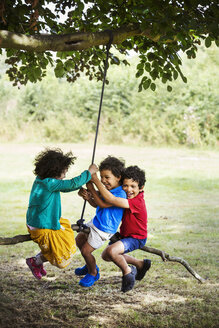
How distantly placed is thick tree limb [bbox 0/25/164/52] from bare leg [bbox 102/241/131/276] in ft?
5.77

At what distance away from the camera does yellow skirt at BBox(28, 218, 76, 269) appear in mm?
3861

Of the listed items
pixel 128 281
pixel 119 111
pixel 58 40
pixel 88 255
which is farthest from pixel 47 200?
pixel 119 111

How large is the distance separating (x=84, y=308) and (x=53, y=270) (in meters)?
1.49

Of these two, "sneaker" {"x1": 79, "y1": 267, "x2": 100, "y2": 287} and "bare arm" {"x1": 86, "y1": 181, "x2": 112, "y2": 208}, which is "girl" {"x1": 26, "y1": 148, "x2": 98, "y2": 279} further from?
"sneaker" {"x1": 79, "y1": 267, "x2": 100, "y2": 287}

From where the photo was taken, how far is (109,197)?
401cm

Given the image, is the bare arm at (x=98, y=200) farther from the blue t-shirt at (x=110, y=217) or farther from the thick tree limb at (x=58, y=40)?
the thick tree limb at (x=58, y=40)

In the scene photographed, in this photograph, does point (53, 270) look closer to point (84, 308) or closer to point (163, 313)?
point (84, 308)

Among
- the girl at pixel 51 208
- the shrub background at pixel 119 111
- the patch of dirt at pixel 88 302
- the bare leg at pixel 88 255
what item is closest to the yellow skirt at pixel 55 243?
the girl at pixel 51 208

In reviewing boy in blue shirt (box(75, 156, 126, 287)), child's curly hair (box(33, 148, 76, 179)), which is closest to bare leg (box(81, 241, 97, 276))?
boy in blue shirt (box(75, 156, 126, 287))

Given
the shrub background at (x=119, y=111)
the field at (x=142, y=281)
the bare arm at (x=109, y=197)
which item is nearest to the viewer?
the bare arm at (x=109, y=197)

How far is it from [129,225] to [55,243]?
796 millimetres

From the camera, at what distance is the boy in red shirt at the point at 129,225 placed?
164 inches

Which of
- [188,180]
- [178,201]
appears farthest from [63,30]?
[188,180]

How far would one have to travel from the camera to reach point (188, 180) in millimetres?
13633
